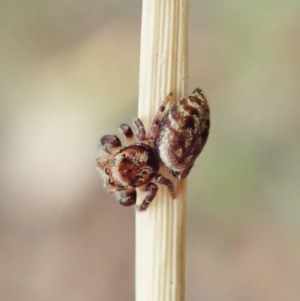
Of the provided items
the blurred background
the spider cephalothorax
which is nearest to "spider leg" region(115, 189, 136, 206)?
the spider cephalothorax

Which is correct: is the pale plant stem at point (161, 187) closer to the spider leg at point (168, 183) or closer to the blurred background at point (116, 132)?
the spider leg at point (168, 183)

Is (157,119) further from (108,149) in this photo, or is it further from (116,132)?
(116,132)

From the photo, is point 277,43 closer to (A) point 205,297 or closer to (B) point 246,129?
(B) point 246,129

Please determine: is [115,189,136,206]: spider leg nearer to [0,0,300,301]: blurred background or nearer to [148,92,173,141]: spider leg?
[148,92,173,141]: spider leg


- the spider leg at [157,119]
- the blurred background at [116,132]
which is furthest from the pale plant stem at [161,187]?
the blurred background at [116,132]

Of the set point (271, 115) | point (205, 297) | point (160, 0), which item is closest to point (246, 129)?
point (271, 115)

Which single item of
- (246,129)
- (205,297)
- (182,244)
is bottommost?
(205,297)
